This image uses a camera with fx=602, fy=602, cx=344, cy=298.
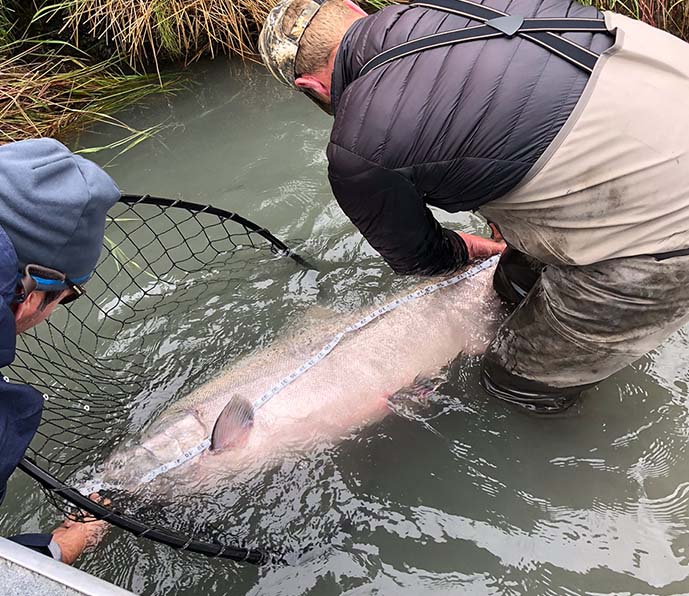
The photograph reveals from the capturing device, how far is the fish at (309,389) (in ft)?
8.87

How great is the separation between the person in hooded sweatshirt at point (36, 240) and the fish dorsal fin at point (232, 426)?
977mm

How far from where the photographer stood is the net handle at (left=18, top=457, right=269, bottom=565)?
1908 millimetres

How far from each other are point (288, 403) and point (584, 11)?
78.2 inches

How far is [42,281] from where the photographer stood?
1.71 m

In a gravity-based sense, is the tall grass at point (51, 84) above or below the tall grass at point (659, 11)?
below

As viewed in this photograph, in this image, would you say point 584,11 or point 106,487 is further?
point 106,487

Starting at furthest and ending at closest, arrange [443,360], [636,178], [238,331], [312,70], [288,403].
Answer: [238,331] < [443,360] < [288,403] < [312,70] < [636,178]

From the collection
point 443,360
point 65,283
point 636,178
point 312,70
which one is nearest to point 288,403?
point 443,360

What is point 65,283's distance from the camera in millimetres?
1802

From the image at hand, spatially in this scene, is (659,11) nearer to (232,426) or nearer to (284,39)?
(284,39)

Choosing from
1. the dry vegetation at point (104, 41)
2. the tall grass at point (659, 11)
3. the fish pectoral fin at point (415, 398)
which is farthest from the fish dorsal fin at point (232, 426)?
the tall grass at point (659, 11)

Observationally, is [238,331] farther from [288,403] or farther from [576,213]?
[576,213]

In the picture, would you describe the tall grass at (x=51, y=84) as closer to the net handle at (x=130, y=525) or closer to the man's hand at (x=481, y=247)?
the man's hand at (x=481, y=247)

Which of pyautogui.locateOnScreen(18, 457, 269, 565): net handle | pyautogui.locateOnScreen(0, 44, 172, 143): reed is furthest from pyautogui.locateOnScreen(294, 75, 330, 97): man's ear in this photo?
pyautogui.locateOnScreen(0, 44, 172, 143): reed
